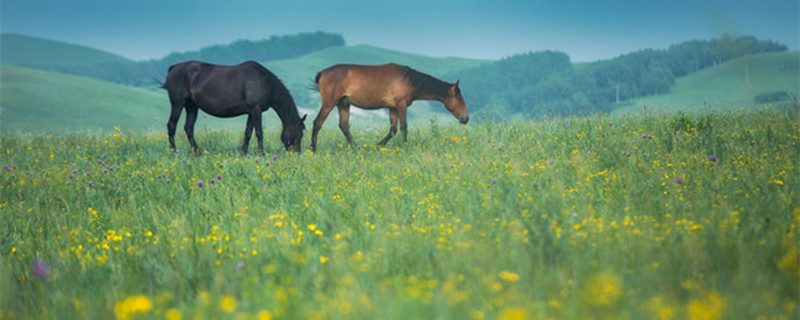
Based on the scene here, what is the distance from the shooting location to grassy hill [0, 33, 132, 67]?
150 metres

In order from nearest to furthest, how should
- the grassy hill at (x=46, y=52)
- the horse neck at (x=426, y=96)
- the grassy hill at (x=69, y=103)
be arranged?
the horse neck at (x=426, y=96)
the grassy hill at (x=69, y=103)
the grassy hill at (x=46, y=52)

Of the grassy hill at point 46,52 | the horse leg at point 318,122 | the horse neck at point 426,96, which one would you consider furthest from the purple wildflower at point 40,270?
the grassy hill at point 46,52

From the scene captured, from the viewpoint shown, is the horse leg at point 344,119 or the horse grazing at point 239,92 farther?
the horse leg at point 344,119

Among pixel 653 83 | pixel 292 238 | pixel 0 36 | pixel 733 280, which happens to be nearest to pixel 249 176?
pixel 292 238

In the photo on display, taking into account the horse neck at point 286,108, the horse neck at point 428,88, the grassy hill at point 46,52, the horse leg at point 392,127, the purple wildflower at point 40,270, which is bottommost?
the purple wildflower at point 40,270

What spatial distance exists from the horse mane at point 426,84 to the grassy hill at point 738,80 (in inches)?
2651

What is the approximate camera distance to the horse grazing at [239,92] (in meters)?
10.7

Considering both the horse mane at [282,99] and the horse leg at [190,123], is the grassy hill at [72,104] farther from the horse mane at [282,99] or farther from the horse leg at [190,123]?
the horse mane at [282,99]

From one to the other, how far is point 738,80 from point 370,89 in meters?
92.5

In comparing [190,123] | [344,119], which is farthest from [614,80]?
[190,123]

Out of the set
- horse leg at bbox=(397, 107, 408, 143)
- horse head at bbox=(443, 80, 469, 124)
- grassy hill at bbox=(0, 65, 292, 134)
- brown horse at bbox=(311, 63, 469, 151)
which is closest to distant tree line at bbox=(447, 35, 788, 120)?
grassy hill at bbox=(0, 65, 292, 134)

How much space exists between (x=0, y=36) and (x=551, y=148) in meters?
220

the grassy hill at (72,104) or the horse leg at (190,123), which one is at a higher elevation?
the grassy hill at (72,104)

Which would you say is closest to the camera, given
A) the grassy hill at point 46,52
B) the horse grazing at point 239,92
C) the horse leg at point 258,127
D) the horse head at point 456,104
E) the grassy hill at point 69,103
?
the horse leg at point 258,127
